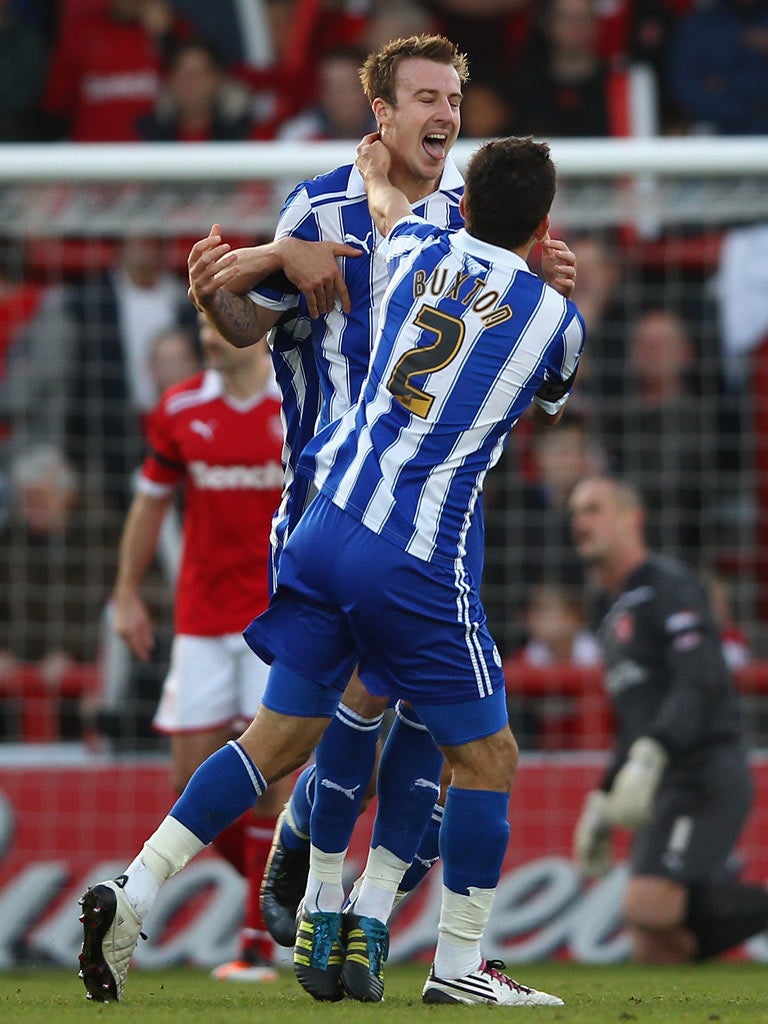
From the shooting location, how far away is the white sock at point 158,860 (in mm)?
4320

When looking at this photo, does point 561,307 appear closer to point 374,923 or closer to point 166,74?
point 374,923

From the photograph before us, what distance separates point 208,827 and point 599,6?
7602 millimetres

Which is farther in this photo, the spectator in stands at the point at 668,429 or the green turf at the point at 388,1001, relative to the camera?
the spectator in stands at the point at 668,429

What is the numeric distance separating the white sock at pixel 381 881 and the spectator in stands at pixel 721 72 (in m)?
6.78

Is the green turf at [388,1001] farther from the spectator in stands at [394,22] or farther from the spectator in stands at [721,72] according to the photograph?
the spectator in stands at [394,22]

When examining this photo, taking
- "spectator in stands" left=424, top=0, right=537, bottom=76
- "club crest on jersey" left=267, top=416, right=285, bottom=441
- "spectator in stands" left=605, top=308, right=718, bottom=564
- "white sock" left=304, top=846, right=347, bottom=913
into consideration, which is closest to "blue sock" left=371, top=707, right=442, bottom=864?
"white sock" left=304, top=846, right=347, bottom=913

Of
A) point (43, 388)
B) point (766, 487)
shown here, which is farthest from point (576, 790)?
point (43, 388)

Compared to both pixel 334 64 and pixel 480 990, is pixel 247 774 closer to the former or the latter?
pixel 480 990

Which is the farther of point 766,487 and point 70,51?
point 70,51

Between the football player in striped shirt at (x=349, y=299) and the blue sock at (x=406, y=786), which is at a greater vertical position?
the football player in striped shirt at (x=349, y=299)

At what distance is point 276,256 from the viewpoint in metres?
4.80

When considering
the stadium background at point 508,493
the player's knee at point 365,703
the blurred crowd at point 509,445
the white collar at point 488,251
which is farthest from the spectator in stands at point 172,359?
the white collar at point 488,251

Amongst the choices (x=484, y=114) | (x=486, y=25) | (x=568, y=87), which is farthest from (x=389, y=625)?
(x=486, y=25)

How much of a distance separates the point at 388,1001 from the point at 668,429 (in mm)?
4757
